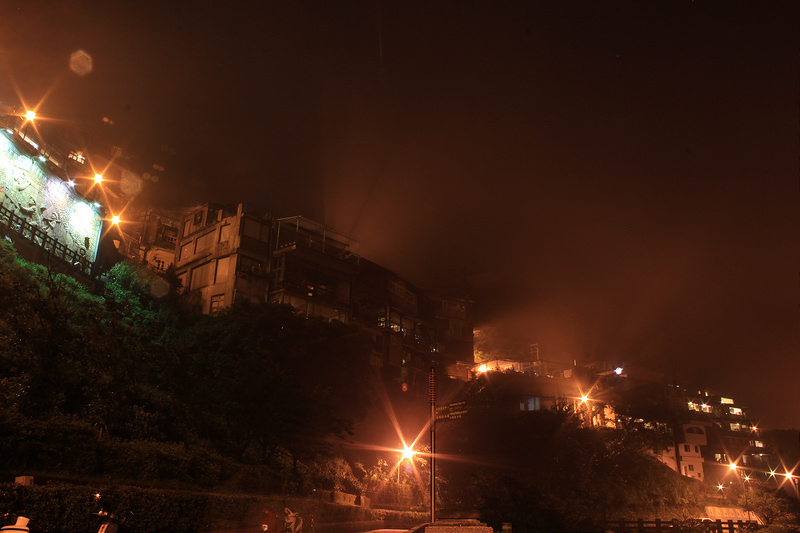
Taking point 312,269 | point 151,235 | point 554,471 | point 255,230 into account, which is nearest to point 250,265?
point 255,230

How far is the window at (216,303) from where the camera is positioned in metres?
34.2

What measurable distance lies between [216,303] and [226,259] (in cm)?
283

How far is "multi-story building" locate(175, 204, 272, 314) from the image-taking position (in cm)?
3428

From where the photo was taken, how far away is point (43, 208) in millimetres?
30047

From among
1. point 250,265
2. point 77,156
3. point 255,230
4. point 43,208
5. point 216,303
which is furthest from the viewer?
point 77,156

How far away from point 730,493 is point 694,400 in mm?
23726

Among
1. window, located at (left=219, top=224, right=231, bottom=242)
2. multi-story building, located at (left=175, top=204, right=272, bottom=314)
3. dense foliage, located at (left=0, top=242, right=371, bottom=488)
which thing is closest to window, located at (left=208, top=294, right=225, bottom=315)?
multi-story building, located at (left=175, top=204, right=272, bottom=314)

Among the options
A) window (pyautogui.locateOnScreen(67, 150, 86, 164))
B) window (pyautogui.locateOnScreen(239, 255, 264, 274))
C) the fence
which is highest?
window (pyautogui.locateOnScreen(67, 150, 86, 164))

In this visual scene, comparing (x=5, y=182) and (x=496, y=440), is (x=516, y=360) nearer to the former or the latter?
(x=496, y=440)

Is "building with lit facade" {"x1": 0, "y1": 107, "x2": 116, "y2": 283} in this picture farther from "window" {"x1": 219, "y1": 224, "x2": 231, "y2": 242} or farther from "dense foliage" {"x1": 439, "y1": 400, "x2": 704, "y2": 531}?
"dense foliage" {"x1": 439, "y1": 400, "x2": 704, "y2": 531}

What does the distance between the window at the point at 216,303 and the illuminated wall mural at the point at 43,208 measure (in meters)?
7.56

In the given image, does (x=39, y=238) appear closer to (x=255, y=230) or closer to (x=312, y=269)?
(x=255, y=230)

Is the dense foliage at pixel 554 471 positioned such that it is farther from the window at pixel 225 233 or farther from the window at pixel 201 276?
the window at pixel 225 233

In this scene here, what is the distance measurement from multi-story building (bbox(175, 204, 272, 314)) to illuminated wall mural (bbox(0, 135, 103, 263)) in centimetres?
644
